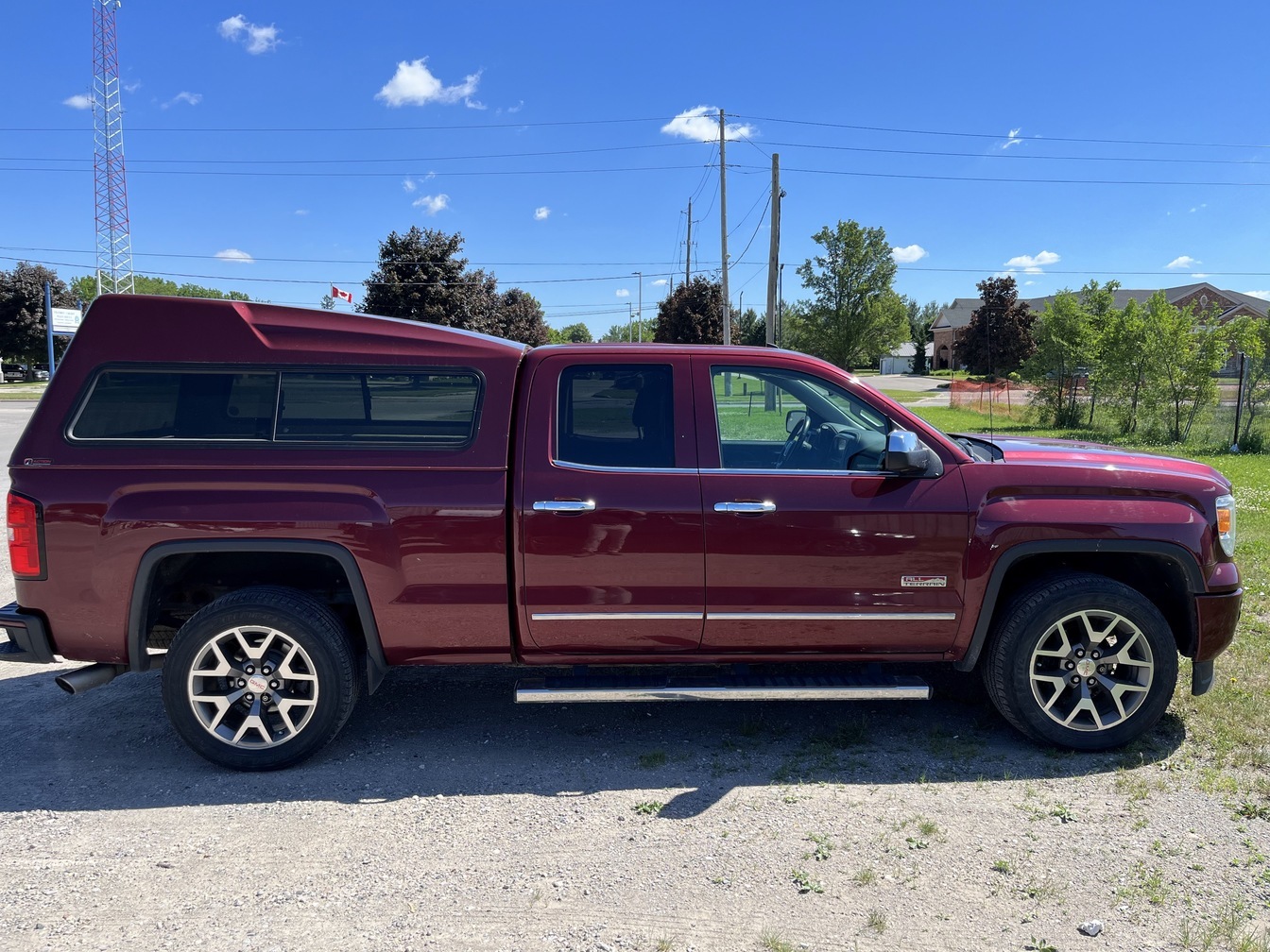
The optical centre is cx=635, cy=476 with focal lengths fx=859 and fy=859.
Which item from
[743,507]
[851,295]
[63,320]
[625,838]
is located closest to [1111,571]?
[743,507]

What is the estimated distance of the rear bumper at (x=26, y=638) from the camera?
12.5 feet

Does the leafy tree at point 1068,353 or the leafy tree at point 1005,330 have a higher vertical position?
the leafy tree at point 1005,330

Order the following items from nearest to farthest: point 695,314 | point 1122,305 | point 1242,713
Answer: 1. point 1242,713
2. point 695,314
3. point 1122,305

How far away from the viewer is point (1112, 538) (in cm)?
393

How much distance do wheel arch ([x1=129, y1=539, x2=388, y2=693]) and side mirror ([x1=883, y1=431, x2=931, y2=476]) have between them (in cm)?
241

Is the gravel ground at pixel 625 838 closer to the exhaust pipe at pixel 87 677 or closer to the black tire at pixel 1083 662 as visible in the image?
the black tire at pixel 1083 662

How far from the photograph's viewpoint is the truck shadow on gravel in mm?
3783

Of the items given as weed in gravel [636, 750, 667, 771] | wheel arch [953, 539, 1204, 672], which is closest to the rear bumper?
Result: weed in gravel [636, 750, 667, 771]

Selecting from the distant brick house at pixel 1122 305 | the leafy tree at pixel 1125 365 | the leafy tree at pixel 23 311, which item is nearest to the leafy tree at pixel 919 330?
the distant brick house at pixel 1122 305

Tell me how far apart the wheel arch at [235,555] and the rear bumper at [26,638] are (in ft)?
1.17

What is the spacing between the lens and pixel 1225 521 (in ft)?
13.4

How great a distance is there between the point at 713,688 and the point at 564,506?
108 centimetres

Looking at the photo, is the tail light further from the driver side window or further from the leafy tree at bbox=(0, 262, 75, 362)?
the leafy tree at bbox=(0, 262, 75, 362)

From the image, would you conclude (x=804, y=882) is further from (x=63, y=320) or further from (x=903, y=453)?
(x=63, y=320)
